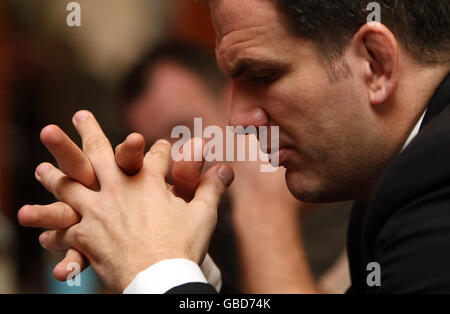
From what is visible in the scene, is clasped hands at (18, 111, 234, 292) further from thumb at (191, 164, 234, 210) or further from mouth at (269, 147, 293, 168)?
mouth at (269, 147, 293, 168)

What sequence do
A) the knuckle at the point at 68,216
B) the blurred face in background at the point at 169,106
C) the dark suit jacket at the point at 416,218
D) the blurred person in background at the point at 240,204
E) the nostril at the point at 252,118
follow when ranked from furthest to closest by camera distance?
1. the blurred face in background at the point at 169,106
2. the blurred person in background at the point at 240,204
3. the nostril at the point at 252,118
4. the knuckle at the point at 68,216
5. the dark suit jacket at the point at 416,218

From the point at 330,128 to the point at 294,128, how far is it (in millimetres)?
61

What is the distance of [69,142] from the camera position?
0.80 meters

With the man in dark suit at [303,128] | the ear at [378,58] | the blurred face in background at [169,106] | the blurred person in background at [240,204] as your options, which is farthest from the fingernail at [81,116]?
the blurred face in background at [169,106]

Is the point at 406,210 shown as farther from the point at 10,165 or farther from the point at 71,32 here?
the point at 71,32

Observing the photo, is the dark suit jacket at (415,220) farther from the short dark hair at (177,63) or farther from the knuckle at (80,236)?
the short dark hair at (177,63)

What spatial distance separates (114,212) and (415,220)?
1.40ft

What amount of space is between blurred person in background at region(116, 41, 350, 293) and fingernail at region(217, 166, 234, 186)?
45cm

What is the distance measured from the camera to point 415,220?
65 cm

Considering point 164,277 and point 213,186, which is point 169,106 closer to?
point 213,186

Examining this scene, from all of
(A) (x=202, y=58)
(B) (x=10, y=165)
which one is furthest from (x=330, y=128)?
(B) (x=10, y=165)

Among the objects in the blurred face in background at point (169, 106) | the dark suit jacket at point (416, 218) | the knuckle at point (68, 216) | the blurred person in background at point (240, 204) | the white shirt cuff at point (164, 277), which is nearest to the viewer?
the dark suit jacket at point (416, 218)

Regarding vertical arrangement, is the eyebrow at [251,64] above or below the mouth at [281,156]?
above

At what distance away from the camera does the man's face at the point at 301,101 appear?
34.1 inches
